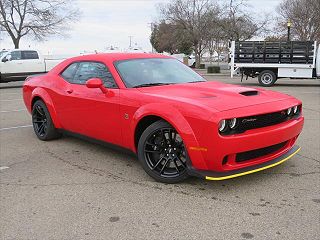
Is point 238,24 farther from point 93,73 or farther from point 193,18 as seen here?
point 93,73

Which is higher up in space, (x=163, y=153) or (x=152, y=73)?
(x=152, y=73)

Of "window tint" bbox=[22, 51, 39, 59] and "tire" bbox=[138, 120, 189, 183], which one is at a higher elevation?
"window tint" bbox=[22, 51, 39, 59]

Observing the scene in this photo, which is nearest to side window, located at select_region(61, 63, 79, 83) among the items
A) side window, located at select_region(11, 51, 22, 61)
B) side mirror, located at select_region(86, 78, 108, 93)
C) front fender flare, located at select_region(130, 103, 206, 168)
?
side mirror, located at select_region(86, 78, 108, 93)

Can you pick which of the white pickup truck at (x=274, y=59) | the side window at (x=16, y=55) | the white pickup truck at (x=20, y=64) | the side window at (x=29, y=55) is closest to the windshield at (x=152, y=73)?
the white pickup truck at (x=274, y=59)

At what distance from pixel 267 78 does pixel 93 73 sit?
45.6 ft

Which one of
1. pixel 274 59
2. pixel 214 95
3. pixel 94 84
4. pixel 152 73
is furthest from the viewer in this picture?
pixel 274 59

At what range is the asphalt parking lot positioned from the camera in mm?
3084

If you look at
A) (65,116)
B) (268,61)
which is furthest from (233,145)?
(268,61)

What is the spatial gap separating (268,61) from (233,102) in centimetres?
1447

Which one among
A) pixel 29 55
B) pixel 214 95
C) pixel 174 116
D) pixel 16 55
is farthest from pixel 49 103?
pixel 29 55

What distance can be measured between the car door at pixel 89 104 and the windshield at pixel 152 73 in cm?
21

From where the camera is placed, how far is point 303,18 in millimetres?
30953

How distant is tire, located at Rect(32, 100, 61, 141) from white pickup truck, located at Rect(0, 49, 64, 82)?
1195 cm

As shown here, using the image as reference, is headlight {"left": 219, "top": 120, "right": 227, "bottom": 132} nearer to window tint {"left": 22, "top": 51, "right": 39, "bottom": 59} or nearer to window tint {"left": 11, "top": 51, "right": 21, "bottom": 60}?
window tint {"left": 11, "top": 51, "right": 21, "bottom": 60}
